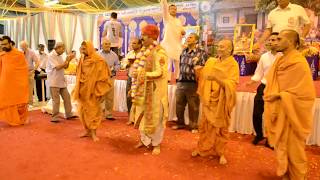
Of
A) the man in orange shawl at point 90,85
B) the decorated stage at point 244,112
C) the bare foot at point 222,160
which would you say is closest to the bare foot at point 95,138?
the man in orange shawl at point 90,85

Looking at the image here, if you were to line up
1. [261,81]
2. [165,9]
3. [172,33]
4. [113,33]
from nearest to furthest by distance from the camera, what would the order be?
1. [261,81]
2. [165,9]
3. [172,33]
4. [113,33]

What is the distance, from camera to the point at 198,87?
161 inches

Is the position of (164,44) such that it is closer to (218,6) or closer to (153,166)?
(153,166)

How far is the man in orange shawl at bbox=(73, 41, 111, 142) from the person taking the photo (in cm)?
417

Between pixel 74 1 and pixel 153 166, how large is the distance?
928cm

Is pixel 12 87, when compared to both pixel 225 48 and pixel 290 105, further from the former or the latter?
pixel 290 105

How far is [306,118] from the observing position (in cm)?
265

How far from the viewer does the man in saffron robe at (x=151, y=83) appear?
11.5ft

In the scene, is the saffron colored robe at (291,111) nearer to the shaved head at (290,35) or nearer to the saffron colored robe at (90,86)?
the shaved head at (290,35)

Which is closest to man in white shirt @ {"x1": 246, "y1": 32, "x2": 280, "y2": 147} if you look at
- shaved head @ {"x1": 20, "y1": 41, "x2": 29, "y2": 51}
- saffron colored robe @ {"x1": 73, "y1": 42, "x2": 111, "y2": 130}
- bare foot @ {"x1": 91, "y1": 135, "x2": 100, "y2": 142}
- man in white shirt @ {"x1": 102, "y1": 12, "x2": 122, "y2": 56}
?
saffron colored robe @ {"x1": 73, "y1": 42, "x2": 111, "y2": 130}

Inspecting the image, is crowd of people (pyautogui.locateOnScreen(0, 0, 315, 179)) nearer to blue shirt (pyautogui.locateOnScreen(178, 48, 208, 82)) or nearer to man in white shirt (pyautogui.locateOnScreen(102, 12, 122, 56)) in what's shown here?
blue shirt (pyautogui.locateOnScreen(178, 48, 208, 82))

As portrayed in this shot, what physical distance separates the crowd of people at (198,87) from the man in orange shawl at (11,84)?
0.6 inches

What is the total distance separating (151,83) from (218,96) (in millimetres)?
762

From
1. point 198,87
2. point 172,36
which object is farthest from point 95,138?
point 172,36
